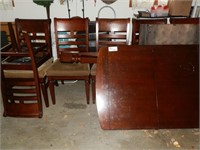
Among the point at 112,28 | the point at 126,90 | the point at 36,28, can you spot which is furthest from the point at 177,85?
the point at 36,28

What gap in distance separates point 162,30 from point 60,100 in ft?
4.99

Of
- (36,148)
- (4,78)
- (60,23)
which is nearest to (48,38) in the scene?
(60,23)

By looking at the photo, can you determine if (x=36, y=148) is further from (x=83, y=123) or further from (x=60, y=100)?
(x=60, y=100)

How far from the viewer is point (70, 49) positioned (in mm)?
2600

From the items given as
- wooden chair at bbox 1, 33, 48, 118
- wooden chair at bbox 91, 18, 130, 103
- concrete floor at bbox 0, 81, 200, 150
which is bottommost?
concrete floor at bbox 0, 81, 200, 150

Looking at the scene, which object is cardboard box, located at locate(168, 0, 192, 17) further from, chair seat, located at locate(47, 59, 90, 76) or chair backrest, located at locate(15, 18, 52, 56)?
chair backrest, located at locate(15, 18, 52, 56)

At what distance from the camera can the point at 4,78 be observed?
204 cm

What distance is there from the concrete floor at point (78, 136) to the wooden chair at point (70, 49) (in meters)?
0.37

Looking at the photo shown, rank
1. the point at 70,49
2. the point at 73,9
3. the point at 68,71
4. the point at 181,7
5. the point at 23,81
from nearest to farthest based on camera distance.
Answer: the point at 23,81
the point at 68,71
the point at 70,49
the point at 181,7
the point at 73,9

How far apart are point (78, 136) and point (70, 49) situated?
3.96ft

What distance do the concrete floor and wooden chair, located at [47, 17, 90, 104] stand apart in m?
0.37

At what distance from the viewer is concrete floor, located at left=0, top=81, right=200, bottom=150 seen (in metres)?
1.76

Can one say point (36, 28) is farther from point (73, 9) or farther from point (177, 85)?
point (177, 85)

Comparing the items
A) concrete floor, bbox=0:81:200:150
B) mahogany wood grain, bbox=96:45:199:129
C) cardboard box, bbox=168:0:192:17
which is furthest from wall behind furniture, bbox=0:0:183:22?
concrete floor, bbox=0:81:200:150
